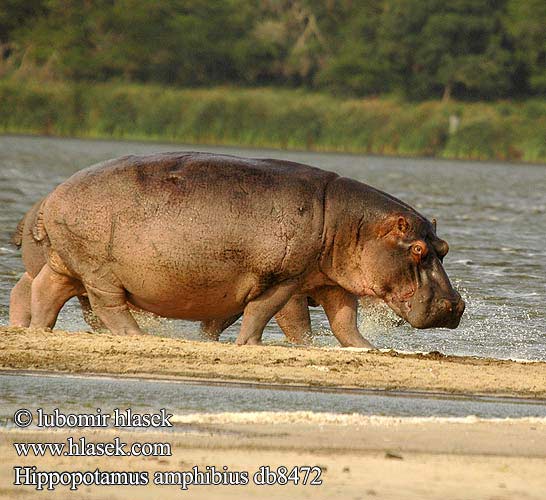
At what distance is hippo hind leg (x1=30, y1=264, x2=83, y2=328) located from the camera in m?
7.73

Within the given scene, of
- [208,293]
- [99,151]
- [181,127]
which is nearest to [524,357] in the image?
[208,293]

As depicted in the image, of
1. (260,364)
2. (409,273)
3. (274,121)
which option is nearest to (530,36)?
(274,121)

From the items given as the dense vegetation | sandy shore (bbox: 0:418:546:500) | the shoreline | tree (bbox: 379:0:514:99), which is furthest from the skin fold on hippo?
tree (bbox: 379:0:514:99)

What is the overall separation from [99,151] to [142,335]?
2826 cm

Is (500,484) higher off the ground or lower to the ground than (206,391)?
higher

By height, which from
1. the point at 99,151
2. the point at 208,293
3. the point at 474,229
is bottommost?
the point at 99,151

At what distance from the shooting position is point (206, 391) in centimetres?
623

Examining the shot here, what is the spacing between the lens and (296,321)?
312 inches

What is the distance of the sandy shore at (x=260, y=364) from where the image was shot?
21.6 ft

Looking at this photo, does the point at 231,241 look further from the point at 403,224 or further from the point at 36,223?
the point at 36,223

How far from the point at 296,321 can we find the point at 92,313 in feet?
3.56

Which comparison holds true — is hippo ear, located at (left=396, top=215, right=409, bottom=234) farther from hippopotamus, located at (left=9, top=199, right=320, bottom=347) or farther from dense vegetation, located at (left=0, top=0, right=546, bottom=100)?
dense vegetation, located at (left=0, top=0, right=546, bottom=100)

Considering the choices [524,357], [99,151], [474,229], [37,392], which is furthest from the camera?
[99,151]

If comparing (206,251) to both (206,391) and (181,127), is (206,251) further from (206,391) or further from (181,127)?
(181,127)
